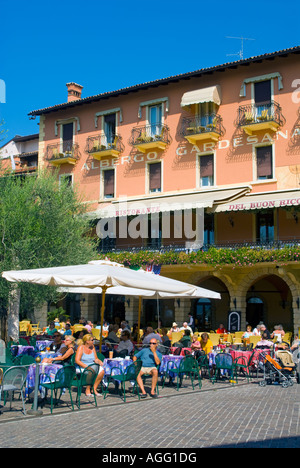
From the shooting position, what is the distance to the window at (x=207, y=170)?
1080 inches

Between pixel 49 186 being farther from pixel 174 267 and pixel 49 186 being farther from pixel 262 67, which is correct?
pixel 262 67

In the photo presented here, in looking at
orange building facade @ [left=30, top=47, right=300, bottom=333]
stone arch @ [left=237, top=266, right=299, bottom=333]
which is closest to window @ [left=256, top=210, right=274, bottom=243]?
orange building facade @ [left=30, top=47, right=300, bottom=333]

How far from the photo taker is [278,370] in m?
13.2

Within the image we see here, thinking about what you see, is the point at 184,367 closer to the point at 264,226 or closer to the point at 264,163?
the point at 264,226

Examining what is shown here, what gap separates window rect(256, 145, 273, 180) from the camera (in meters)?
25.7

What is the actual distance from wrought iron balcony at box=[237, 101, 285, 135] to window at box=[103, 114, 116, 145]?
326 inches

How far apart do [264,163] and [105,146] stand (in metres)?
9.80

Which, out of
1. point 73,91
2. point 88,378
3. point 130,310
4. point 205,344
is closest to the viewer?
point 88,378

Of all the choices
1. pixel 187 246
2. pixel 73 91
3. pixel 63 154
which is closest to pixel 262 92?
pixel 187 246

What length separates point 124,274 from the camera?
39.0 ft

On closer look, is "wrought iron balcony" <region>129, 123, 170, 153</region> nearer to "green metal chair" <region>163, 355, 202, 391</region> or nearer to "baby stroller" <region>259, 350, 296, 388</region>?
"baby stroller" <region>259, 350, 296, 388</region>

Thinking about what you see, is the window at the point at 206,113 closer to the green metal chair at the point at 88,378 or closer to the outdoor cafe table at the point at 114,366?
the outdoor cafe table at the point at 114,366
